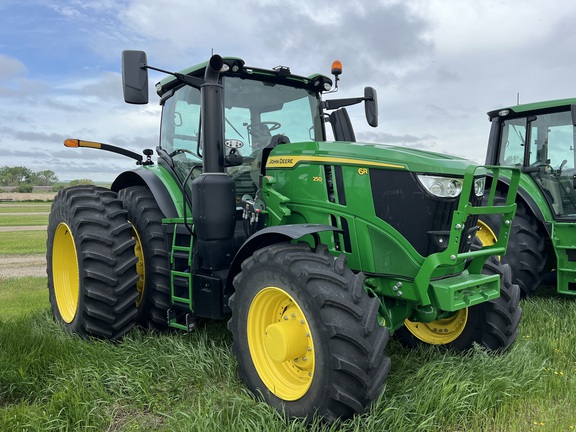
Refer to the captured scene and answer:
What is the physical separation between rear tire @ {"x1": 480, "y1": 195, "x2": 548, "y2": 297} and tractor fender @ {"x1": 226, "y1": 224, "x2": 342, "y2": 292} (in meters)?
3.31

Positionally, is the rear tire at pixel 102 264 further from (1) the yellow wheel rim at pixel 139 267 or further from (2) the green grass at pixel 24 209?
(2) the green grass at pixel 24 209

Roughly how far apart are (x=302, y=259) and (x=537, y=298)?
14.3ft

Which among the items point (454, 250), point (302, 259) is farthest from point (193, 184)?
point (454, 250)

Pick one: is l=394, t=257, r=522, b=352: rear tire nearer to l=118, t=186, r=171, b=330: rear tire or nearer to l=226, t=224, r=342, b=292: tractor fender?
l=226, t=224, r=342, b=292: tractor fender

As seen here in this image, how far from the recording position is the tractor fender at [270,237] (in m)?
3.11

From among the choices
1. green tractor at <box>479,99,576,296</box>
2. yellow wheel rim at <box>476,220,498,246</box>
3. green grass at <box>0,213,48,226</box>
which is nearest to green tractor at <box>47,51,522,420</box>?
yellow wheel rim at <box>476,220,498,246</box>

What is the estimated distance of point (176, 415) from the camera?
3025mm

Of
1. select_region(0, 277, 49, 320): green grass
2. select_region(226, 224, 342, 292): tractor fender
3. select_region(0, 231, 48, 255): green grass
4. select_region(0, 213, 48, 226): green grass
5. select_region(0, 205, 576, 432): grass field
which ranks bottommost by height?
select_region(0, 213, 48, 226): green grass

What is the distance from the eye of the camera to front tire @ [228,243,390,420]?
2.69m

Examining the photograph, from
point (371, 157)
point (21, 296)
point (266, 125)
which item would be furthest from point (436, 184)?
point (21, 296)

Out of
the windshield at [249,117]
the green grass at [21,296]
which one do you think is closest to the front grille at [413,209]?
the windshield at [249,117]

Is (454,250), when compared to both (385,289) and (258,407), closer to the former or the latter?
(385,289)

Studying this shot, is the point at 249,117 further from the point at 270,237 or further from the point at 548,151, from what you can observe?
the point at 548,151

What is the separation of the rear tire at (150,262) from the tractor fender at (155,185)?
0.57 ft
